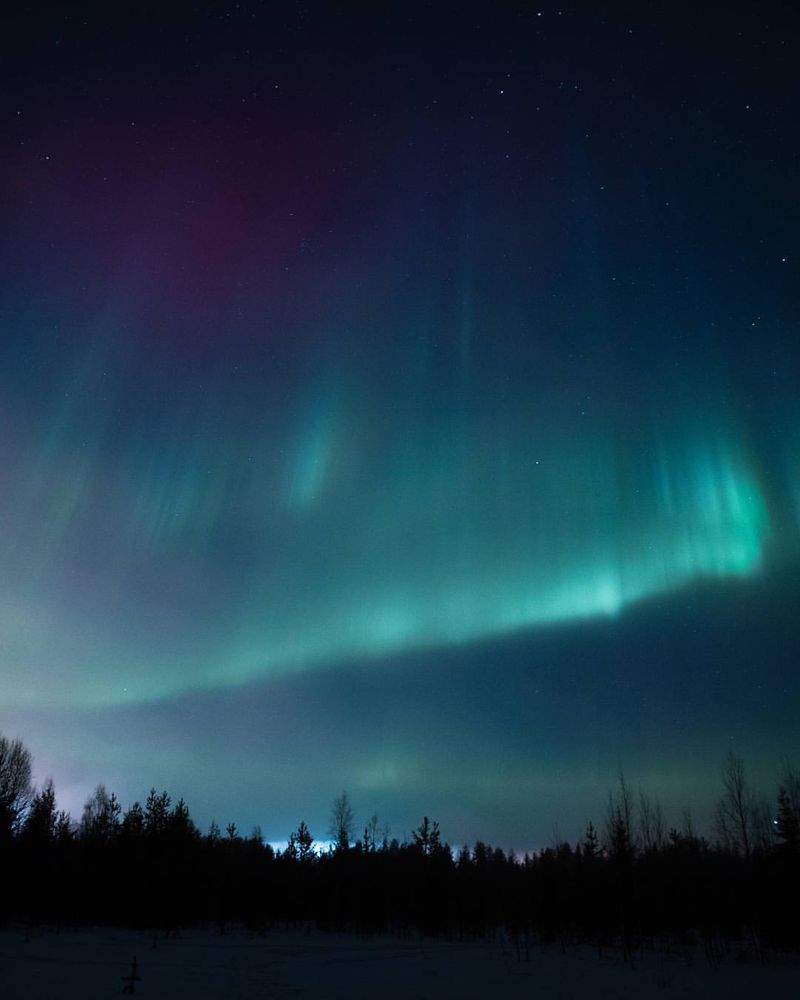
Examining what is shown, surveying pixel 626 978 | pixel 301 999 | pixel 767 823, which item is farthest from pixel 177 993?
pixel 767 823

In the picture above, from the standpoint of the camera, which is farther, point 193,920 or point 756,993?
point 193,920

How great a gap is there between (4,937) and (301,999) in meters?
27.1

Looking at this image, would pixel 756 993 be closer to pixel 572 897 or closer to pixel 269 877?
pixel 572 897

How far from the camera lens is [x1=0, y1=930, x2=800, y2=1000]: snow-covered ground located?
2130cm

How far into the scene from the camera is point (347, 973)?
87.7 feet

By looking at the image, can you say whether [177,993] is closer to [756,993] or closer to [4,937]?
[756,993]

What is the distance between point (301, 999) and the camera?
20.0 metres

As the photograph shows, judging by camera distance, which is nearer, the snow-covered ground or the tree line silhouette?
the snow-covered ground

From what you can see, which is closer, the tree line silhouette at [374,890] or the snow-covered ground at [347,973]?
the snow-covered ground at [347,973]

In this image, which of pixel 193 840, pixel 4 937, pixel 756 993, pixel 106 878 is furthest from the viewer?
pixel 193 840

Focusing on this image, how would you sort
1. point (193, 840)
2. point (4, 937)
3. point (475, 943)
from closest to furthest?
1. point (4, 937)
2. point (475, 943)
3. point (193, 840)

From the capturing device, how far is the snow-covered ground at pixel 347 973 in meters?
21.3

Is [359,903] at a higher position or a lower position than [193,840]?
lower

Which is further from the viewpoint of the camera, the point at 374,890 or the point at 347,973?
the point at 374,890
